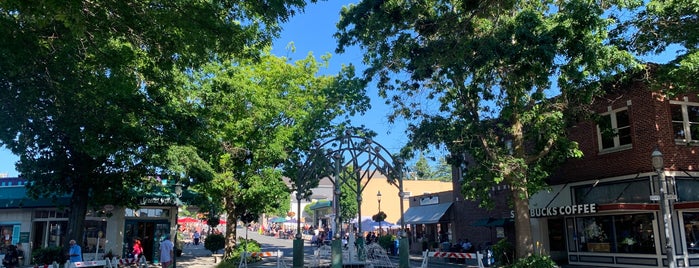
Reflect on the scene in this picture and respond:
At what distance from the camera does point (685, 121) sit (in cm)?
1919

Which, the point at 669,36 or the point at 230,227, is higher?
the point at 669,36

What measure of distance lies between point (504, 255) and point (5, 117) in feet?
62.6

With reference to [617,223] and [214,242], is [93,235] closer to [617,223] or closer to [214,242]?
[214,242]

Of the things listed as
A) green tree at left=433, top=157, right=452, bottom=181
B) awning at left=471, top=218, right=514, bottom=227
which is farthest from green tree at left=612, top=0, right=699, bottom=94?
green tree at left=433, top=157, right=452, bottom=181

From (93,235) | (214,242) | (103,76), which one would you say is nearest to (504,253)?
(214,242)

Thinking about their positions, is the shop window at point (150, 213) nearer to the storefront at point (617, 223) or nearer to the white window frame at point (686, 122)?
the storefront at point (617, 223)

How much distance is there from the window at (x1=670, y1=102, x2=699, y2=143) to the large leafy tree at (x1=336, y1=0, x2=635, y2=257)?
178 inches

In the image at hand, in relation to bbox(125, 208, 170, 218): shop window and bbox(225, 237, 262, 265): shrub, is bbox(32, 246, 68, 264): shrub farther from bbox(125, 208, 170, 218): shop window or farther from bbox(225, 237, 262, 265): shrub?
bbox(225, 237, 262, 265): shrub

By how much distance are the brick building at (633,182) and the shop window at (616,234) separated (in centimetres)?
4

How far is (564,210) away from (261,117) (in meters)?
13.1

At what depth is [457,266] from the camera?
23906mm

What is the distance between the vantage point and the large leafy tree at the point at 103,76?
9.34 m

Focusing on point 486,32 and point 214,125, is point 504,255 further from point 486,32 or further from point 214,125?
point 214,125

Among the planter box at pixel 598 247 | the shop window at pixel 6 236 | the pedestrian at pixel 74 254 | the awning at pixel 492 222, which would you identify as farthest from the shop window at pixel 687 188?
the shop window at pixel 6 236
